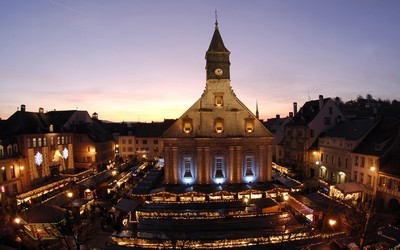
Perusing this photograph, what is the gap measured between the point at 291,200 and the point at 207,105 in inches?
728

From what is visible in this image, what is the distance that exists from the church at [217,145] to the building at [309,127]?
16.6 m

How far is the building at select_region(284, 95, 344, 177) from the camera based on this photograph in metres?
54.7

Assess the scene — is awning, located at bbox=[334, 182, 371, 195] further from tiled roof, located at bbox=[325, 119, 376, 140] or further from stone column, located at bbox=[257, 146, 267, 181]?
stone column, located at bbox=[257, 146, 267, 181]

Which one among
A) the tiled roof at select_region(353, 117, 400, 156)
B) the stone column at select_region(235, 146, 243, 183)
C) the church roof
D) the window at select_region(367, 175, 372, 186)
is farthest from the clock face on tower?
the window at select_region(367, 175, 372, 186)

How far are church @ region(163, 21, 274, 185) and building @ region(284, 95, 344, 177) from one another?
16624 mm

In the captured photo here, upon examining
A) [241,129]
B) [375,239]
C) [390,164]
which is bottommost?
[375,239]

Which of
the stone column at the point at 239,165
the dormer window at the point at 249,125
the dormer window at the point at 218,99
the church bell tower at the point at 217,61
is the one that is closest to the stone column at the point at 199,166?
the stone column at the point at 239,165

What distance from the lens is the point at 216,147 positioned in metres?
42.2

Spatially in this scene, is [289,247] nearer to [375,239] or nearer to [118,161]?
[375,239]

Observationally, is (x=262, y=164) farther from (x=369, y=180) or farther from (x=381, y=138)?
(x=381, y=138)

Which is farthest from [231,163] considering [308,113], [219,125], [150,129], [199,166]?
[150,129]

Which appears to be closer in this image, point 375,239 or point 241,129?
point 375,239

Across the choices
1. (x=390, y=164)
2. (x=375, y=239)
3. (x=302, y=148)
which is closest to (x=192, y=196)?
(x=375, y=239)

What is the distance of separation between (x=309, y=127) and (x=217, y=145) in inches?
907
